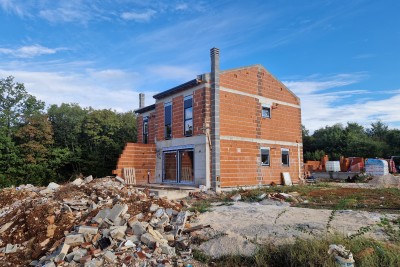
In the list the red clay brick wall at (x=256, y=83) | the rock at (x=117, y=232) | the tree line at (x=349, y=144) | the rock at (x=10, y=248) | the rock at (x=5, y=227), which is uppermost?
the red clay brick wall at (x=256, y=83)

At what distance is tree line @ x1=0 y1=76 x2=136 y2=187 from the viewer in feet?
86.8

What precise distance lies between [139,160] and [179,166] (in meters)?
2.76

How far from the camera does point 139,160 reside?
19844 millimetres

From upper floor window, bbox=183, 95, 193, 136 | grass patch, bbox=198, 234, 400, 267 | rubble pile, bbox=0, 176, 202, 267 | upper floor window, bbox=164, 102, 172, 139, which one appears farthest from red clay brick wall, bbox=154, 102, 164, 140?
grass patch, bbox=198, 234, 400, 267

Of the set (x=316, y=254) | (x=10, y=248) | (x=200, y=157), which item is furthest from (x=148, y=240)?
(x=200, y=157)

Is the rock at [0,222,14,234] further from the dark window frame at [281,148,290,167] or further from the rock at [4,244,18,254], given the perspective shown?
the dark window frame at [281,148,290,167]

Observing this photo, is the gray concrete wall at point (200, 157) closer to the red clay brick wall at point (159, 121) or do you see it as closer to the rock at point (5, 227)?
the red clay brick wall at point (159, 121)

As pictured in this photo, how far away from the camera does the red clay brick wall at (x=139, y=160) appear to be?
1897 centimetres

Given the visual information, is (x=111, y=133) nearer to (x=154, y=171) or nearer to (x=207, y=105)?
(x=154, y=171)

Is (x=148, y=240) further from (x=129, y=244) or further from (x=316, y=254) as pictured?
(x=316, y=254)

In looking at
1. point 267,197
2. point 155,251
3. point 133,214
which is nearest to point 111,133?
point 267,197

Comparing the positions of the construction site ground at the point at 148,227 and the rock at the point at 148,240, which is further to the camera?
the rock at the point at 148,240

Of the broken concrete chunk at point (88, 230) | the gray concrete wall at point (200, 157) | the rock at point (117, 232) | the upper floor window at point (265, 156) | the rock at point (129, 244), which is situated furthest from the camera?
the upper floor window at point (265, 156)

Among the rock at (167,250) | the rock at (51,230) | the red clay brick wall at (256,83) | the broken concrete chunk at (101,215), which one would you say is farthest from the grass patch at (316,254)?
the red clay brick wall at (256,83)
